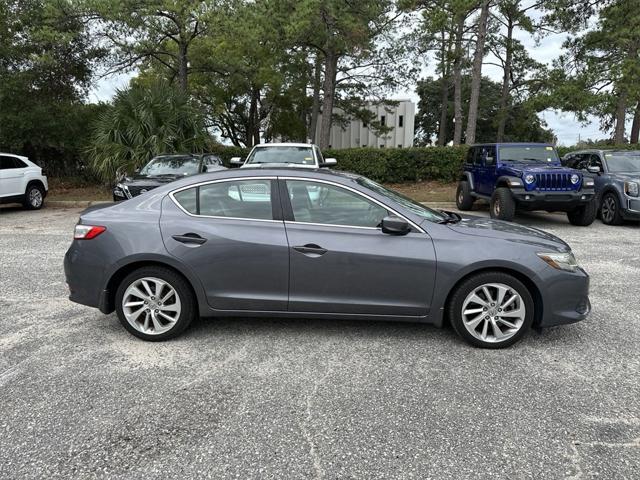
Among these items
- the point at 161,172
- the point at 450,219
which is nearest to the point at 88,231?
Result: the point at 450,219

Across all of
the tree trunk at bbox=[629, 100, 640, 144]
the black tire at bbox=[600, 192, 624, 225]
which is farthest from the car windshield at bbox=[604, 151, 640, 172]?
the tree trunk at bbox=[629, 100, 640, 144]

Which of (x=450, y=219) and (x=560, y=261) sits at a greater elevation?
(x=450, y=219)

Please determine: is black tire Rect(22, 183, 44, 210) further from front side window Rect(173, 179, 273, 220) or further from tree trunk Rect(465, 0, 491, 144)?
tree trunk Rect(465, 0, 491, 144)

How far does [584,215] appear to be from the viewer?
984 centimetres

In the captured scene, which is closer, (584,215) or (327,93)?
(584,215)

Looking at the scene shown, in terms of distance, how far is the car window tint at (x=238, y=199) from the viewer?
385 cm

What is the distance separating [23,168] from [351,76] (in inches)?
646

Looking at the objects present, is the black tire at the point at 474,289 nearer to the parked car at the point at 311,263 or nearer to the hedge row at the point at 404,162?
the parked car at the point at 311,263

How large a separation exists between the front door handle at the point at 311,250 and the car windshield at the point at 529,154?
811 centimetres

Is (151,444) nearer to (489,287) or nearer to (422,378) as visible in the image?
(422,378)

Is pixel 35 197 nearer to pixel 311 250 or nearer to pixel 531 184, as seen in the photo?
pixel 311 250

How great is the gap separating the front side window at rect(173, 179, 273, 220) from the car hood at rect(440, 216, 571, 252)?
1547mm

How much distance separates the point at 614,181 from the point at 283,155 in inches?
283

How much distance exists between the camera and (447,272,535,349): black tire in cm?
360
